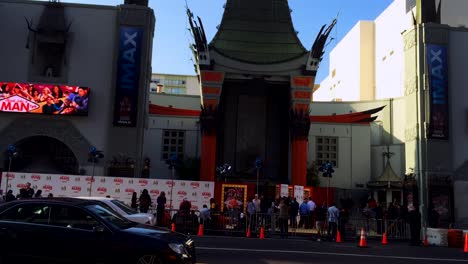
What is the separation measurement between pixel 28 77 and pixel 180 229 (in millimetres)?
14865

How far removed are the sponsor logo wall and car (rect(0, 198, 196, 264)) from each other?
55.1 ft

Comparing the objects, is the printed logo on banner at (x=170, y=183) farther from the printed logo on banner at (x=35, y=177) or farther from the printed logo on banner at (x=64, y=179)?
the printed logo on banner at (x=35, y=177)

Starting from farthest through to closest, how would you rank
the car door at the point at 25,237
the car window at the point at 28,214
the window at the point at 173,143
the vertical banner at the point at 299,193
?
1. the window at the point at 173,143
2. the vertical banner at the point at 299,193
3. the car window at the point at 28,214
4. the car door at the point at 25,237

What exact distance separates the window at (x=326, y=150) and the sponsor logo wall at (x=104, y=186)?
18.6 metres

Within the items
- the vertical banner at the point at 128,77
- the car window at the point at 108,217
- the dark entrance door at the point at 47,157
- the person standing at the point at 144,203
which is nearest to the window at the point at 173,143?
the dark entrance door at the point at 47,157

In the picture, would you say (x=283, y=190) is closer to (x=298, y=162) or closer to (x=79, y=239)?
(x=298, y=162)

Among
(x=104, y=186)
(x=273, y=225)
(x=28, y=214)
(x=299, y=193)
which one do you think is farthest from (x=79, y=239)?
(x=299, y=193)

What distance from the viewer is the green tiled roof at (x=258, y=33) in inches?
1513

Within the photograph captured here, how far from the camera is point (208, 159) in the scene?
1452 inches

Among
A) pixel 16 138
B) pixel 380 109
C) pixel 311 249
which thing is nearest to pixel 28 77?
pixel 16 138

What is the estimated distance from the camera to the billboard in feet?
95.9

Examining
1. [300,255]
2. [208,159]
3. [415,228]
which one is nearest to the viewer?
[300,255]

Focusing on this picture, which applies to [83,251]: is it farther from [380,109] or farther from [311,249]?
[380,109]

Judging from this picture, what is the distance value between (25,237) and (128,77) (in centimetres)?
2211
